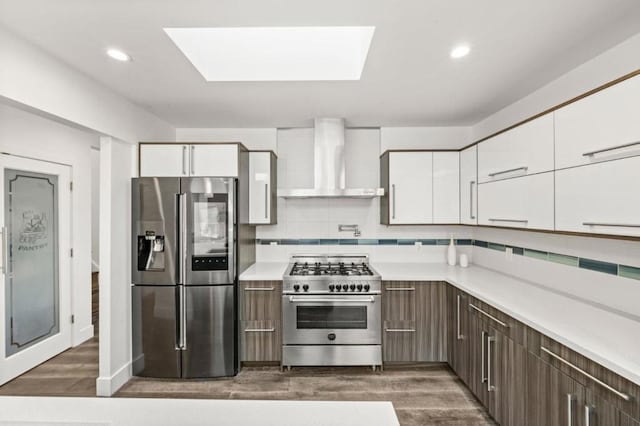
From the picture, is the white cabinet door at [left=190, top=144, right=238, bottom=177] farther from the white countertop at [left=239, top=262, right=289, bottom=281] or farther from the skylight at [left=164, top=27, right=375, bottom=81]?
the white countertop at [left=239, top=262, right=289, bottom=281]

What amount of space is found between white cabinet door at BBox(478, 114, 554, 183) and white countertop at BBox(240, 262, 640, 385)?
2.73 feet

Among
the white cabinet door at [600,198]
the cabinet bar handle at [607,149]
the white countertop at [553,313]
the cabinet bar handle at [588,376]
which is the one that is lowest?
the cabinet bar handle at [588,376]

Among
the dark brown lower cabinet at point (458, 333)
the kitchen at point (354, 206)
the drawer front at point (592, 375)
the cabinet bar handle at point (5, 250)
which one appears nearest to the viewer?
the drawer front at point (592, 375)

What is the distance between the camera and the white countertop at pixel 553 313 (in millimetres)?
1356

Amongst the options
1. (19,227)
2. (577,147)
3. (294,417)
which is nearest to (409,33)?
(577,147)

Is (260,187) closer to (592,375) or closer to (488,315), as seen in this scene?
(488,315)

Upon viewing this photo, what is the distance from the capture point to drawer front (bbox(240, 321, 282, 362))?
119 inches

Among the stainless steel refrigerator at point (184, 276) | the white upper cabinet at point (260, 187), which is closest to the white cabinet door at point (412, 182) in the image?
the white upper cabinet at point (260, 187)

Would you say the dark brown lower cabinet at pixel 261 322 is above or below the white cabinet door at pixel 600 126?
below

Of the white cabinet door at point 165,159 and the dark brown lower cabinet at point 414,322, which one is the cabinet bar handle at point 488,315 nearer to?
the dark brown lower cabinet at point 414,322

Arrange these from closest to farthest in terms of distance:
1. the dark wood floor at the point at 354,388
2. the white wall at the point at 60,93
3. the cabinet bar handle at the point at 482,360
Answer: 1. the white wall at the point at 60,93
2. the cabinet bar handle at the point at 482,360
3. the dark wood floor at the point at 354,388

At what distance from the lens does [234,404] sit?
908mm

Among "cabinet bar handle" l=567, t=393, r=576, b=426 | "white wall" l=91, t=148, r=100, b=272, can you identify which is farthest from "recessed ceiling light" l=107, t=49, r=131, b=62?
"white wall" l=91, t=148, r=100, b=272

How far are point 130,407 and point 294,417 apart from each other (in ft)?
1.47
